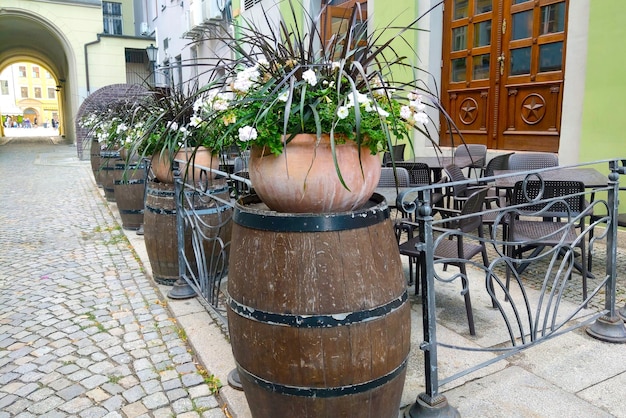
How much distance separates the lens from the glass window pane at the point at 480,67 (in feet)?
22.9

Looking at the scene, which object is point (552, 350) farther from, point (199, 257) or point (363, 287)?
point (199, 257)

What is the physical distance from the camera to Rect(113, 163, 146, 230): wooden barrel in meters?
6.12

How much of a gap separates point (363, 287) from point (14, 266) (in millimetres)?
4456

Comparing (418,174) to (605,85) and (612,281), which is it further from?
(612,281)

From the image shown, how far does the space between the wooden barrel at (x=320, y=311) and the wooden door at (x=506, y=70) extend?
16.4 ft

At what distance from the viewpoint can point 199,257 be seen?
3.50m

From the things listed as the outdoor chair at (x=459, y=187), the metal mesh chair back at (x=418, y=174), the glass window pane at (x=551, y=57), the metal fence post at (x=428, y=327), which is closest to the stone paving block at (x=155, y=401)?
the metal fence post at (x=428, y=327)

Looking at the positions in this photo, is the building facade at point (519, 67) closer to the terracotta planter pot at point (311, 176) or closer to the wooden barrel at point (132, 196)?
the terracotta planter pot at point (311, 176)

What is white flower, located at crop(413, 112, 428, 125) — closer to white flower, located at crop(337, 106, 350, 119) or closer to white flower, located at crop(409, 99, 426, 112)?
white flower, located at crop(409, 99, 426, 112)

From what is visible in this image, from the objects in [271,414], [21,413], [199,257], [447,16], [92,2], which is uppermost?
[92,2]

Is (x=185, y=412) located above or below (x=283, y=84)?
below

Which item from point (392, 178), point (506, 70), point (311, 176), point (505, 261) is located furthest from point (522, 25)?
point (311, 176)

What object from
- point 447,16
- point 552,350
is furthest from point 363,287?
point 447,16

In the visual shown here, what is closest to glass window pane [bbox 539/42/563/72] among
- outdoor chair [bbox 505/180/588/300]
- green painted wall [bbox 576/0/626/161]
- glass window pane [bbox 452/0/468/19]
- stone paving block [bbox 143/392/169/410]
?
green painted wall [bbox 576/0/626/161]
